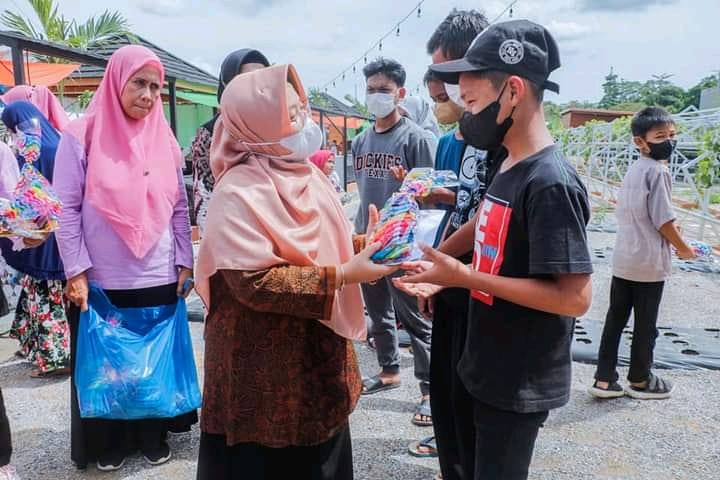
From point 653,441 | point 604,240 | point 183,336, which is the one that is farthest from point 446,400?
point 604,240

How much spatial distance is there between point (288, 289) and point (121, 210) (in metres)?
1.18

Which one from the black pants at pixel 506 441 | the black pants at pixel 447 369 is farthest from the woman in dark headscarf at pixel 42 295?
the black pants at pixel 506 441

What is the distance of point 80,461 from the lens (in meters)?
2.43

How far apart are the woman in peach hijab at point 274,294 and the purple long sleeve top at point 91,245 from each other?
34.9 inches

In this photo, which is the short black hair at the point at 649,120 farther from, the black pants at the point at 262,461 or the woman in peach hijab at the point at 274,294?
the black pants at the point at 262,461

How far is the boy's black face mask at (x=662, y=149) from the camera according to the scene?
2.99 metres

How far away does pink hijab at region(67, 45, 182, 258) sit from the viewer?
219 cm

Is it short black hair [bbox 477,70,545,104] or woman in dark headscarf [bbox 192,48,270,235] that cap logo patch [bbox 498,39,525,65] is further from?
woman in dark headscarf [bbox 192,48,270,235]

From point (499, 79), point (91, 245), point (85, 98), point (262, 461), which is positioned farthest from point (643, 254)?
point (85, 98)

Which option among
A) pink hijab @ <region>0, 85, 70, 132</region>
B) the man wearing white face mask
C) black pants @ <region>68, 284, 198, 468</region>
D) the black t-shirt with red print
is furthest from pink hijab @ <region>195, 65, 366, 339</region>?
pink hijab @ <region>0, 85, 70, 132</region>

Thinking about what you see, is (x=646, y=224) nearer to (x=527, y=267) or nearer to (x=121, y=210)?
(x=527, y=267)

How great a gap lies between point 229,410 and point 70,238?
1.19 m

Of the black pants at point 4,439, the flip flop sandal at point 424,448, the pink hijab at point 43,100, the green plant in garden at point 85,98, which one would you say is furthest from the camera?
the green plant in garden at point 85,98

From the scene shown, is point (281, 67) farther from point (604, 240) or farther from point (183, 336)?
point (604, 240)
